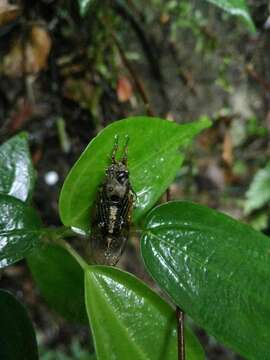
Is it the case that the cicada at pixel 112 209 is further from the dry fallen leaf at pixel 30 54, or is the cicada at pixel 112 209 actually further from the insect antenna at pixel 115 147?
the dry fallen leaf at pixel 30 54

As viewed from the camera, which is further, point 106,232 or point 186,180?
point 186,180

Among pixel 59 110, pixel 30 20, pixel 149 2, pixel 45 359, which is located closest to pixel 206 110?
pixel 149 2

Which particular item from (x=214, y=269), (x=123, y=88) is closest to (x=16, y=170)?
(x=214, y=269)

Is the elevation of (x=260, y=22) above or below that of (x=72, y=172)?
above

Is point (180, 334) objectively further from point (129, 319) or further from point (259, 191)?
point (259, 191)

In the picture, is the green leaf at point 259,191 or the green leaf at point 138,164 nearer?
the green leaf at point 138,164

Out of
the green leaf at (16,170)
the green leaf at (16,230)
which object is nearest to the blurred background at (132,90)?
the green leaf at (16,170)

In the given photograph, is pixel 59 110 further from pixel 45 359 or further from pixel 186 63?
pixel 45 359
